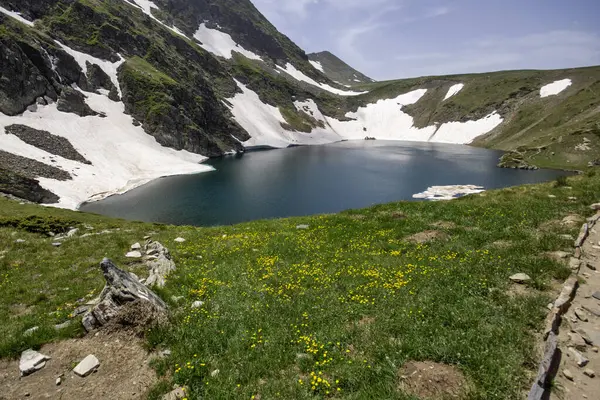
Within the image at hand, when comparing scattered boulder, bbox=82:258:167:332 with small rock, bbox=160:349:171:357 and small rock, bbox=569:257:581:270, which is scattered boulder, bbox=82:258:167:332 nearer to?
small rock, bbox=160:349:171:357

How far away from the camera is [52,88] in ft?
352

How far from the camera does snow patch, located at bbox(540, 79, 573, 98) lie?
181375 millimetres

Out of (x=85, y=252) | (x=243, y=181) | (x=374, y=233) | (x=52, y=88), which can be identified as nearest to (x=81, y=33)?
(x=52, y=88)

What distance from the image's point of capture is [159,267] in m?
14.1

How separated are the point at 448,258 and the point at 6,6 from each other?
590ft

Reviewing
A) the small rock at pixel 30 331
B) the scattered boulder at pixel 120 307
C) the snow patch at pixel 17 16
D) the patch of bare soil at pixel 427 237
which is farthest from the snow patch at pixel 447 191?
the snow patch at pixel 17 16

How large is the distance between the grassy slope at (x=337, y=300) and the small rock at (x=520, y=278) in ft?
0.77

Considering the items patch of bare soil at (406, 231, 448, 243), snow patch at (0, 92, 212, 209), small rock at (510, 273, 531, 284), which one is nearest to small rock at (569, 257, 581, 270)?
small rock at (510, 273, 531, 284)

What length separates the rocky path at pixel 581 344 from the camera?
20.1 ft

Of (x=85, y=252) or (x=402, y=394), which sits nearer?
(x=402, y=394)

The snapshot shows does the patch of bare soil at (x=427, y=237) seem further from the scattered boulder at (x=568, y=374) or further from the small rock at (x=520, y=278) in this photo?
the scattered boulder at (x=568, y=374)

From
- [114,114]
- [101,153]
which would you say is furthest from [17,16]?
[101,153]

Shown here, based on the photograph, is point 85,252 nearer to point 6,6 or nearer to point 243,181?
point 243,181

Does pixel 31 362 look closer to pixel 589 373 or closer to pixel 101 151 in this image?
pixel 589 373
